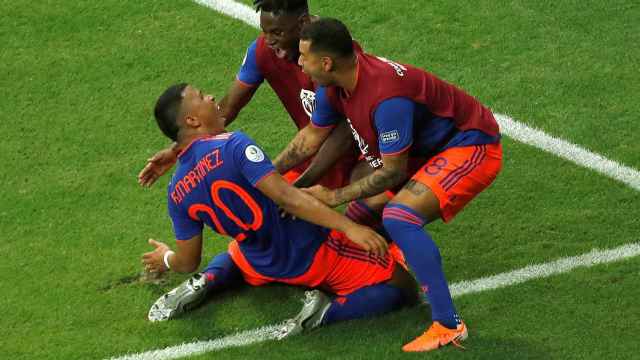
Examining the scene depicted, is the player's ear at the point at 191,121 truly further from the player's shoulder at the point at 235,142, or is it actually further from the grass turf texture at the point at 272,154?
the grass turf texture at the point at 272,154

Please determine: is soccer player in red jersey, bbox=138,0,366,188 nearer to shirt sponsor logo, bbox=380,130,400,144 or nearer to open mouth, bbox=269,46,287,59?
open mouth, bbox=269,46,287,59

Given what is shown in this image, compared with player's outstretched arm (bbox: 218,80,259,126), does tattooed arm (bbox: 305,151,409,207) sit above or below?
above

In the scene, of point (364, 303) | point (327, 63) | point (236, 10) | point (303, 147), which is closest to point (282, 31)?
point (303, 147)

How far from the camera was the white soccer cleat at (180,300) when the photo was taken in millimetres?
7523

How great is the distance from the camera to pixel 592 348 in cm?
695

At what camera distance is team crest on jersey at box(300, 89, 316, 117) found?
26.9 ft

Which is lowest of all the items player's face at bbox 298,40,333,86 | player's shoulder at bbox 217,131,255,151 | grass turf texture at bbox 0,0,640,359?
grass turf texture at bbox 0,0,640,359

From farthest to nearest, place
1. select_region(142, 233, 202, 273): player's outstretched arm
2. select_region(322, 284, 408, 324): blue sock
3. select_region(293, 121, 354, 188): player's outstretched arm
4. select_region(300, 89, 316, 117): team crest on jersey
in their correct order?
select_region(300, 89, 316, 117): team crest on jersey → select_region(293, 121, 354, 188): player's outstretched arm → select_region(322, 284, 408, 324): blue sock → select_region(142, 233, 202, 273): player's outstretched arm

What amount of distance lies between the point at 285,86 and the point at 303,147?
2.44ft

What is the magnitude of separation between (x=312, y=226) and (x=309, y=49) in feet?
3.39

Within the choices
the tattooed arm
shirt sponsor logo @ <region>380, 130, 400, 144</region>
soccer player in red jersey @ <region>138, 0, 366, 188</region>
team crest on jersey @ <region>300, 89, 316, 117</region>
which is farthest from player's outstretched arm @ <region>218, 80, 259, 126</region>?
shirt sponsor logo @ <region>380, 130, 400, 144</region>

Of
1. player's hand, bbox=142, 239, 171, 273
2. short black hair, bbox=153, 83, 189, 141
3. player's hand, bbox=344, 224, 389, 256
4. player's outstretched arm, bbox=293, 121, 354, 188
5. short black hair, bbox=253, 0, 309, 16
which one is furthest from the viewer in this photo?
player's outstretched arm, bbox=293, 121, 354, 188

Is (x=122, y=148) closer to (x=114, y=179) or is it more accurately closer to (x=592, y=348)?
(x=114, y=179)

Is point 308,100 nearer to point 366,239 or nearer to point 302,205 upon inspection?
point 302,205
